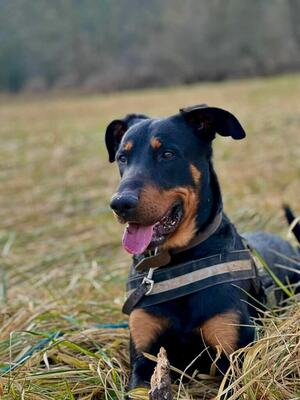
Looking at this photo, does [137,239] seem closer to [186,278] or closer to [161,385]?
[186,278]

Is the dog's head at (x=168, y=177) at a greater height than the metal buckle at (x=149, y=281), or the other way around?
the dog's head at (x=168, y=177)

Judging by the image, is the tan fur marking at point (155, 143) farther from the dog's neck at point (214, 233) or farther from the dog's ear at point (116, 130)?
the dog's ear at point (116, 130)

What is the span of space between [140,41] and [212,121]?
5616 cm

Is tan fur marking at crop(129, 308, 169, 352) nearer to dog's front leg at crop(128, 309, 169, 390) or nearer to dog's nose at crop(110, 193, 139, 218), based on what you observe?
dog's front leg at crop(128, 309, 169, 390)

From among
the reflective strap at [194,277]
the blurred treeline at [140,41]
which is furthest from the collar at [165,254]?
the blurred treeline at [140,41]

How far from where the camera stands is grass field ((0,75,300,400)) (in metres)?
3.30

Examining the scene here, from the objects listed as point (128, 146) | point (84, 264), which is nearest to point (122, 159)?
point (128, 146)

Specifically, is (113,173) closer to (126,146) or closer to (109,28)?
(126,146)

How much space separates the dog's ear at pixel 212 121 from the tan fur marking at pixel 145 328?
1029mm

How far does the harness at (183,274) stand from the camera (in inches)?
140

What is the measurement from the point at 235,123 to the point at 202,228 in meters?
0.59

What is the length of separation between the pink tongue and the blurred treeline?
4661 cm

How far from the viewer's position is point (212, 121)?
379 centimetres

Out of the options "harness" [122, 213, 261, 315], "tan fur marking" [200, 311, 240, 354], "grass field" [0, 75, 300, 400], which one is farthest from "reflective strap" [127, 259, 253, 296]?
"grass field" [0, 75, 300, 400]
